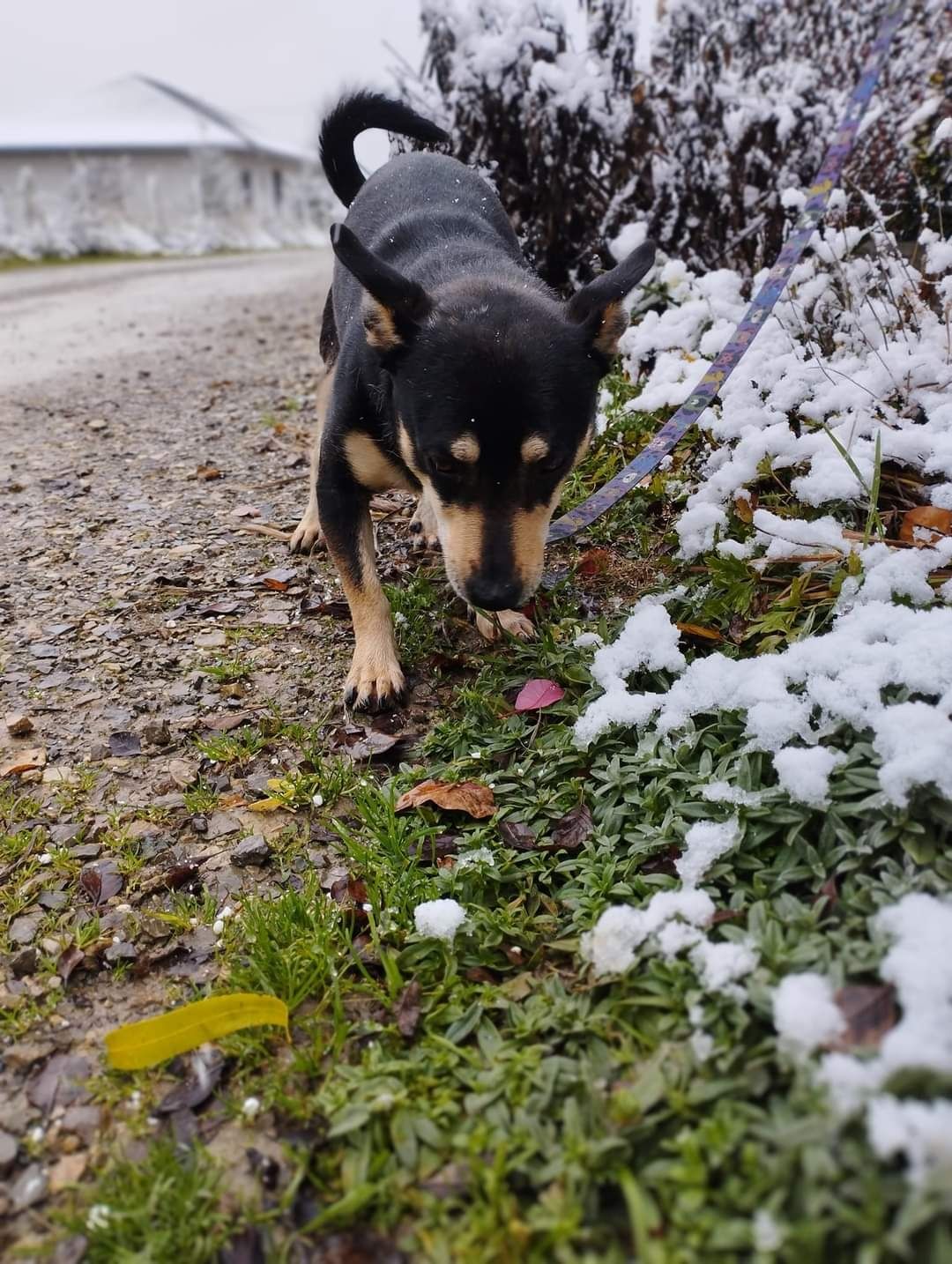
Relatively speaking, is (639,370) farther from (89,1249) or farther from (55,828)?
(89,1249)

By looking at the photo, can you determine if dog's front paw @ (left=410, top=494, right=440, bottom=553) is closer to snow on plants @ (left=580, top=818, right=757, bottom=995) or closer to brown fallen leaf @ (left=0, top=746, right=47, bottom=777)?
brown fallen leaf @ (left=0, top=746, right=47, bottom=777)

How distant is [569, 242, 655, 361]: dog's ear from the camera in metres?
2.87

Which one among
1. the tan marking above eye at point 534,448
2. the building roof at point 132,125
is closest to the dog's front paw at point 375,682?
the tan marking above eye at point 534,448

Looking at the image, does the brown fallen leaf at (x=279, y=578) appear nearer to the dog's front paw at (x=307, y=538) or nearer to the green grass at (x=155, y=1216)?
the dog's front paw at (x=307, y=538)

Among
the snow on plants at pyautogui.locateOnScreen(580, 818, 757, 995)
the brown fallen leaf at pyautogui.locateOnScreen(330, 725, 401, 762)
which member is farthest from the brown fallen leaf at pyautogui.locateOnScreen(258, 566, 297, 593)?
the snow on plants at pyautogui.locateOnScreen(580, 818, 757, 995)

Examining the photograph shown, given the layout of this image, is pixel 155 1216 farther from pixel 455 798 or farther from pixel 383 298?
pixel 383 298

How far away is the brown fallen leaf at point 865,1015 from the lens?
1423mm

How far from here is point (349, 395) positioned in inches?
127

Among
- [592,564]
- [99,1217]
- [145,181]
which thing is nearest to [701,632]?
[592,564]

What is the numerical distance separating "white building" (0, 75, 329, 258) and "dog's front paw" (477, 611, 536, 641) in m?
26.8

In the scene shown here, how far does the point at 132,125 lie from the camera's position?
45.3 metres

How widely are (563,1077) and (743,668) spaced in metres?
1.15

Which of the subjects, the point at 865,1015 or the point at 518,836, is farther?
the point at 518,836

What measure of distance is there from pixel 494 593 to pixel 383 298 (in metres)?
0.95
